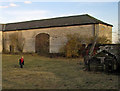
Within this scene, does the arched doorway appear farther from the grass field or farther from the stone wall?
the grass field

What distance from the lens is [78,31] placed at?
2789 cm

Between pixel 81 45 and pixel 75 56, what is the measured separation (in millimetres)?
2170

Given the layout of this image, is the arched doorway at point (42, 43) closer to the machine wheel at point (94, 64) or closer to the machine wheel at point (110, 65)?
the machine wheel at point (94, 64)

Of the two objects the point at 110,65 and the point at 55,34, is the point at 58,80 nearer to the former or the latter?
the point at 110,65

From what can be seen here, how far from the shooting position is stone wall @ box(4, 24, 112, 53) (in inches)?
1066

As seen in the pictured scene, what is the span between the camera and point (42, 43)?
32.2m

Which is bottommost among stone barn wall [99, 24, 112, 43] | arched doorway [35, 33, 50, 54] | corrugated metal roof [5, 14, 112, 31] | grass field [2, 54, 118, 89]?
grass field [2, 54, 118, 89]

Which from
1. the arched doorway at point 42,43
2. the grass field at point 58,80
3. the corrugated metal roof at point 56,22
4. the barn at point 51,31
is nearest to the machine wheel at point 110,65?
the grass field at point 58,80

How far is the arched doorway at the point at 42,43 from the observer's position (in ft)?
104

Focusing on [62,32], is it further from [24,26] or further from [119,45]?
[119,45]

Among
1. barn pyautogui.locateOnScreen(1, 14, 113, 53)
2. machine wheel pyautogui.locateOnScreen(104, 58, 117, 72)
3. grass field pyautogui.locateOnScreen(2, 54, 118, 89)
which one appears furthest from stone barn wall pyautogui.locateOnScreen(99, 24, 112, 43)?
grass field pyautogui.locateOnScreen(2, 54, 118, 89)

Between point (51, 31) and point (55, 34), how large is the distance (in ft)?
3.85

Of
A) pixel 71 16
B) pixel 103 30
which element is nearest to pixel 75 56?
pixel 103 30

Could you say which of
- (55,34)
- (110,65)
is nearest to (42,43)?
(55,34)
